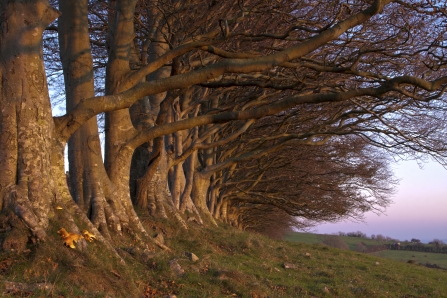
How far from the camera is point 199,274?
7172 millimetres

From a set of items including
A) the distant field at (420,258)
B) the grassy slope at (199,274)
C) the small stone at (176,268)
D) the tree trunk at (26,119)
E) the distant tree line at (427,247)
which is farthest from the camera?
the distant tree line at (427,247)

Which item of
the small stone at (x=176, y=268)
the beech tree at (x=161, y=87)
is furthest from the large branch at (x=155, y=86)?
the small stone at (x=176, y=268)

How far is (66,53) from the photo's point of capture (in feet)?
28.2

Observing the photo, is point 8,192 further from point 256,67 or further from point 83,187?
point 256,67

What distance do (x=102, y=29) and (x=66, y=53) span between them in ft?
17.0

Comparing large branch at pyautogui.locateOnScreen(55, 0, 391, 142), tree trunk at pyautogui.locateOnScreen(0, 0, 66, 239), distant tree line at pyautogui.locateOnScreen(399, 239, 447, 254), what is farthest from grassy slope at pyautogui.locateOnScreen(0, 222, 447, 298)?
distant tree line at pyautogui.locateOnScreen(399, 239, 447, 254)

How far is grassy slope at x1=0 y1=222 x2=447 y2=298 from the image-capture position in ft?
17.4

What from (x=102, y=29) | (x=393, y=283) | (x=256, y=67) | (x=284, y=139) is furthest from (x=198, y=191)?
(x=256, y=67)

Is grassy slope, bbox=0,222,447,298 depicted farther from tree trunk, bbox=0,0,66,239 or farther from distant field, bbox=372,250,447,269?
distant field, bbox=372,250,447,269

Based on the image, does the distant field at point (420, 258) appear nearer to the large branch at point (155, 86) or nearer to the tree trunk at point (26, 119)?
the large branch at point (155, 86)

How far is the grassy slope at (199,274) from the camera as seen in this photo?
530cm

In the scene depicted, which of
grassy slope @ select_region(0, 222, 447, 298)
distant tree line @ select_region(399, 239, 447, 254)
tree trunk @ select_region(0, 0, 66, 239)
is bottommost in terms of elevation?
distant tree line @ select_region(399, 239, 447, 254)

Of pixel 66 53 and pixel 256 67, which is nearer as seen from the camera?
pixel 256 67

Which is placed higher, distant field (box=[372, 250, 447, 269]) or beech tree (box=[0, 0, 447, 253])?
beech tree (box=[0, 0, 447, 253])
